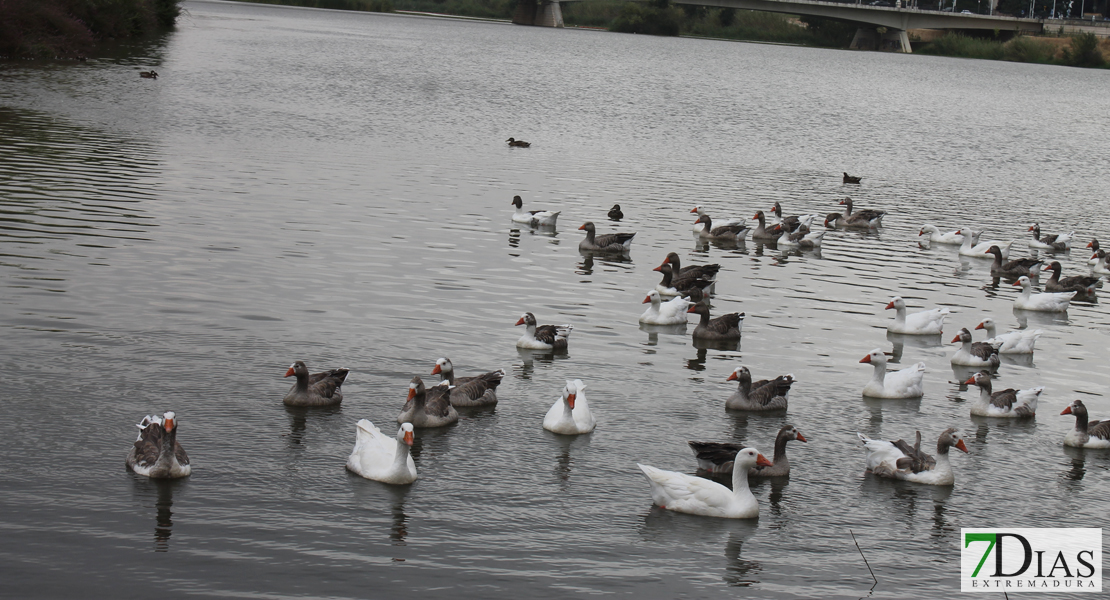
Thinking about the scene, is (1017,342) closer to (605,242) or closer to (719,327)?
(719,327)

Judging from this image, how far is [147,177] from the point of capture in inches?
1181

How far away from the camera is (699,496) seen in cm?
1207

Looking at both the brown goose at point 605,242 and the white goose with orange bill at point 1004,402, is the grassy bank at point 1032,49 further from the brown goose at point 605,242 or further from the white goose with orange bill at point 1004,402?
the white goose with orange bill at point 1004,402

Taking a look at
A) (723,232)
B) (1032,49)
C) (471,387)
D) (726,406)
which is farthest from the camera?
(1032,49)

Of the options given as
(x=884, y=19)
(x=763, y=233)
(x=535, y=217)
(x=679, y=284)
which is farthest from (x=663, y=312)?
(x=884, y=19)

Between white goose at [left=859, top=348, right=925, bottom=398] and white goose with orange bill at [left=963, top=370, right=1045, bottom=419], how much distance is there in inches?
35.8

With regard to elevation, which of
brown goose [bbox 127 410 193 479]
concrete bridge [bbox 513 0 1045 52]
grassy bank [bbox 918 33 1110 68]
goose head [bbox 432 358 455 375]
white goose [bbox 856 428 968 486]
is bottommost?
brown goose [bbox 127 410 193 479]

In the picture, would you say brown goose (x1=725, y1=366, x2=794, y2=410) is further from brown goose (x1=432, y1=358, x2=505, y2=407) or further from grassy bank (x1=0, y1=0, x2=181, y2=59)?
grassy bank (x1=0, y1=0, x2=181, y2=59)

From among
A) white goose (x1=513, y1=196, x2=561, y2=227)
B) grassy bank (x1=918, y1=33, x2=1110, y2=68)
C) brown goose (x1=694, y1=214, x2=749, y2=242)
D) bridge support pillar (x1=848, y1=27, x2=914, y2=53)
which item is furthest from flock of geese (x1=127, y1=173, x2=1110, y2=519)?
bridge support pillar (x1=848, y1=27, x2=914, y2=53)

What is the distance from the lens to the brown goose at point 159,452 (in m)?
11.8

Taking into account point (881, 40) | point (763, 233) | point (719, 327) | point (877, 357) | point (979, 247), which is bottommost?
point (719, 327)

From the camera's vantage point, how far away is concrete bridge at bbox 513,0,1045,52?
130 metres

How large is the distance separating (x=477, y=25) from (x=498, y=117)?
11566cm

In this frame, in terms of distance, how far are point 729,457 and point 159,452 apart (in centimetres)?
647
